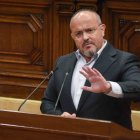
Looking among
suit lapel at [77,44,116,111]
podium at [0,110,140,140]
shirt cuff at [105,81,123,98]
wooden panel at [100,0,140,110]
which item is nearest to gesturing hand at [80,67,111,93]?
shirt cuff at [105,81,123,98]

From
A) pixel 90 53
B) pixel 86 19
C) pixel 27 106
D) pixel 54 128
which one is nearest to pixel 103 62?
pixel 90 53

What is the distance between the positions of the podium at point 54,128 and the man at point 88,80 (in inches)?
18.9

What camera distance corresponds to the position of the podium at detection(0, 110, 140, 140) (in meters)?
1.33

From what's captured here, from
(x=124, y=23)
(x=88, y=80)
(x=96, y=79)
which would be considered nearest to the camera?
(x=96, y=79)

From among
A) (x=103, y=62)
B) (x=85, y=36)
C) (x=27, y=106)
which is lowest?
(x=27, y=106)

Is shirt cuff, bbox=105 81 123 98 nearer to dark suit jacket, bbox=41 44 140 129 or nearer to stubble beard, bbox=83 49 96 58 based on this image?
dark suit jacket, bbox=41 44 140 129

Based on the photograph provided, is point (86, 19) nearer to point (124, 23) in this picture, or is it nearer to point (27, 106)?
point (124, 23)

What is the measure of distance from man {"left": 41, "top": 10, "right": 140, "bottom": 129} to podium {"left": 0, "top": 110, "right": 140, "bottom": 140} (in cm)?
48

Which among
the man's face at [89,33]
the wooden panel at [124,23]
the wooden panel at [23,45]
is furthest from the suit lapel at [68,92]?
the wooden panel at [23,45]

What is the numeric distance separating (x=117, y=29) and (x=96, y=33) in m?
0.88

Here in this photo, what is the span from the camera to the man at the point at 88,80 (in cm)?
192

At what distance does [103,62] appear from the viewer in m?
1.98

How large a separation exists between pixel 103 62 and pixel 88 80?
14 cm

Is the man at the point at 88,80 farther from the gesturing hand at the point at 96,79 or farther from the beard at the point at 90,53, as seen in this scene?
the gesturing hand at the point at 96,79
